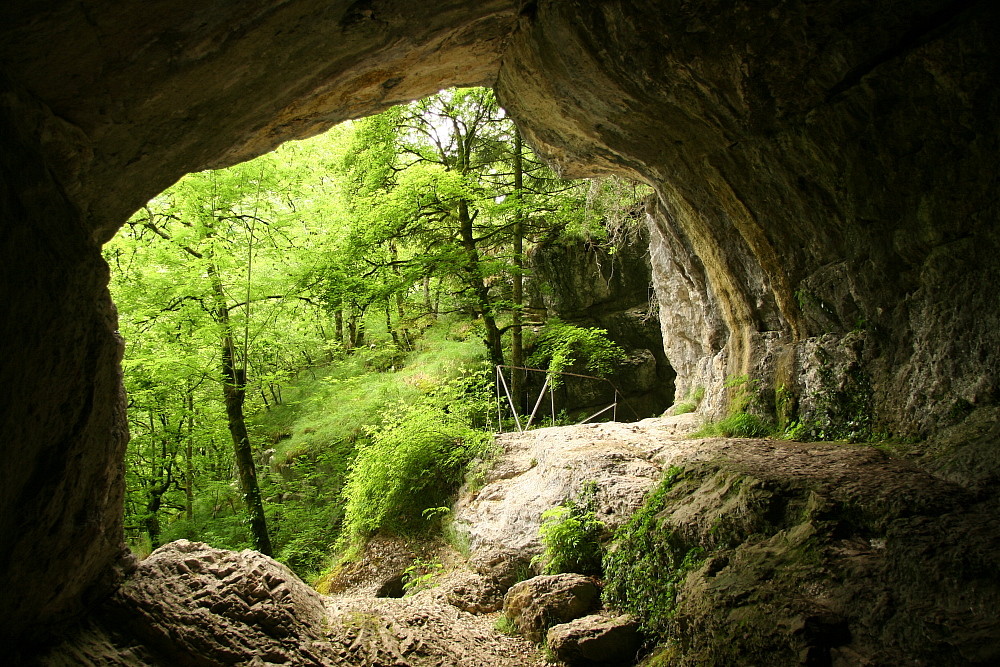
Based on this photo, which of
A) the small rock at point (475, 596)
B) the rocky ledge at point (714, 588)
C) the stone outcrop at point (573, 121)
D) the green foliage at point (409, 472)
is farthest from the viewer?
the green foliage at point (409, 472)

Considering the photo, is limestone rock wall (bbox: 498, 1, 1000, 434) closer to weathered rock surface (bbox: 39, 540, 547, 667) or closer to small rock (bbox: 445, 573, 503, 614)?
small rock (bbox: 445, 573, 503, 614)

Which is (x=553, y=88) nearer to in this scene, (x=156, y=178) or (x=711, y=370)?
(x=156, y=178)

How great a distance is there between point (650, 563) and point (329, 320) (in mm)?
9304

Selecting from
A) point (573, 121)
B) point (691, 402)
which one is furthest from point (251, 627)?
point (691, 402)

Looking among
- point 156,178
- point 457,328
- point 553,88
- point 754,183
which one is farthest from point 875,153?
point 457,328

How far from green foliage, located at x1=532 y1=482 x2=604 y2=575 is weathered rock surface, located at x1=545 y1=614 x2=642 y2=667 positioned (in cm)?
95

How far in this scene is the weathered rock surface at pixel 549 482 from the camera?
6465 millimetres

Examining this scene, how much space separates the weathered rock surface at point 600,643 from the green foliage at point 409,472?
4.76 m

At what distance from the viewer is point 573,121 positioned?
6.36m

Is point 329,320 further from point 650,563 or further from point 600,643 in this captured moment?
point 600,643

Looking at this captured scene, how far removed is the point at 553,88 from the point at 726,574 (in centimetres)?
495

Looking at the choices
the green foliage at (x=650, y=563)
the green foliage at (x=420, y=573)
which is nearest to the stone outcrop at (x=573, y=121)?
the green foliage at (x=650, y=563)

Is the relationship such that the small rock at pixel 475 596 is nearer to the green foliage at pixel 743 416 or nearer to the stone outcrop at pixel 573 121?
the green foliage at pixel 743 416

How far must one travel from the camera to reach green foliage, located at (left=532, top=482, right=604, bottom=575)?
5.77 meters
